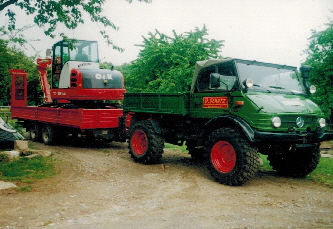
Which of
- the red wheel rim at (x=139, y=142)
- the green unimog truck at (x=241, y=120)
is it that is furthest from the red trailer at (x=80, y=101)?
the green unimog truck at (x=241, y=120)

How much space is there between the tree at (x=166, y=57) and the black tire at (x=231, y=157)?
9831mm

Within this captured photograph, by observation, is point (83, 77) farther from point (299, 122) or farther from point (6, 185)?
point (299, 122)

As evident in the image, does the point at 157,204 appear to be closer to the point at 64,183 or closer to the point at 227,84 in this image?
the point at 64,183

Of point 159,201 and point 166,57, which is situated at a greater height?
point 166,57

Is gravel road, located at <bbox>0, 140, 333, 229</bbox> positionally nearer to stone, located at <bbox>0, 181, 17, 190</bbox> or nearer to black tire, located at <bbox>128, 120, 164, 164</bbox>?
stone, located at <bbox>0, 181, 17, 190</bbox>

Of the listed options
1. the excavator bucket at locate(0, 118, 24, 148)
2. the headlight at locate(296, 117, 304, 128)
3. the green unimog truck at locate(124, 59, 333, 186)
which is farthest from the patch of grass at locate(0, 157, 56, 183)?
the headlight at locate(296, 117, 304, 128)

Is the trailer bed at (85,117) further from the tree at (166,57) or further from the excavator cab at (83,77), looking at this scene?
the tree at (166,57)

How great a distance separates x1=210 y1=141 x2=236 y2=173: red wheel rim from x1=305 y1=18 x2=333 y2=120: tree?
52.4ft

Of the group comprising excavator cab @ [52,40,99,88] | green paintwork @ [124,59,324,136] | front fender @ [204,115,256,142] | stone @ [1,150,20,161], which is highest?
excavator cab @ [52,40,99,88]

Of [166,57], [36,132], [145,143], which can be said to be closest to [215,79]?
[145,143]

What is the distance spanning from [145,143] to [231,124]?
Result: 9.53 ft

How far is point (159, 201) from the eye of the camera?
18.5 ft

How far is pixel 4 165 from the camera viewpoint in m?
7.93

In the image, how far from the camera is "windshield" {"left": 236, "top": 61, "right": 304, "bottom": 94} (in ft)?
23.4
